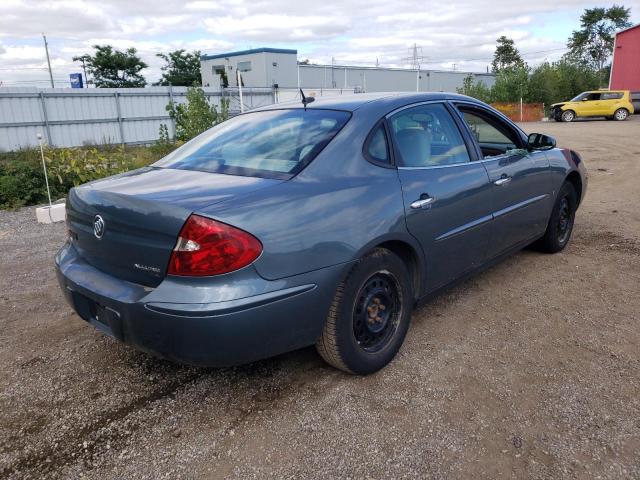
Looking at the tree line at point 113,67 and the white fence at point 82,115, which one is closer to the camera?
the white fence at point 82,115

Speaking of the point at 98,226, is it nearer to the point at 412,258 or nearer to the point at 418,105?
the point at 412,258

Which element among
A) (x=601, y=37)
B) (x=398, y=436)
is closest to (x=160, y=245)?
(x=398, y=436)

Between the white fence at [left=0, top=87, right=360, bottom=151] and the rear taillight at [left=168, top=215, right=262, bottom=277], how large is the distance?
15.4 metres

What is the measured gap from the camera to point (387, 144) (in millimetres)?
3113

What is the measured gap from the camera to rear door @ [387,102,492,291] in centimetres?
315

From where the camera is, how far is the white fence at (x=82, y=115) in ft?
59.9

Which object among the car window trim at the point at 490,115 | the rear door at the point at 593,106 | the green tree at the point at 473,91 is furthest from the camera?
the green tree at the point at 473,91

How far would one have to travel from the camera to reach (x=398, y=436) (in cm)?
251

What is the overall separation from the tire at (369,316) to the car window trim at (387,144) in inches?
19.9

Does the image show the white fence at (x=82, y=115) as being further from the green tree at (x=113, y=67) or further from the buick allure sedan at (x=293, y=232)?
the green tree at (x=113, y=67)

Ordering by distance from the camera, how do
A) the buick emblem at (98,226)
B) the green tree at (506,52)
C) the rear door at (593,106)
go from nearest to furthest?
the buick emblem at (98,226)
the rear door at (593,106)
the green tree at (506,52)

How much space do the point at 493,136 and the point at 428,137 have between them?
1257 mm

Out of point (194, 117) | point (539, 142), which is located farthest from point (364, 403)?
point (194, 117)

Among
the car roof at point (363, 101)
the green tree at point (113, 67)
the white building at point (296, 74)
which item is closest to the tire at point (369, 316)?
the car roof at point (363, 101)
